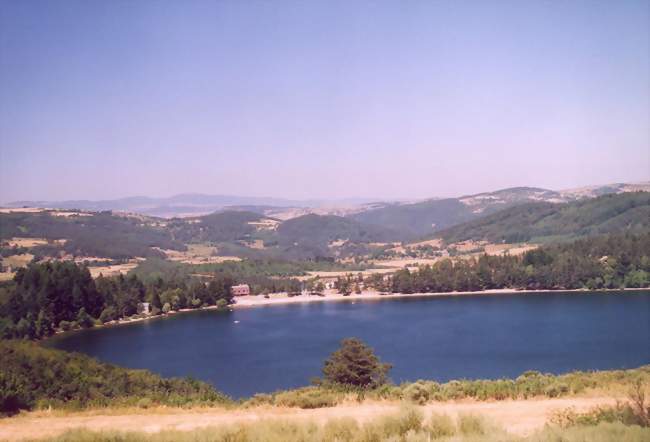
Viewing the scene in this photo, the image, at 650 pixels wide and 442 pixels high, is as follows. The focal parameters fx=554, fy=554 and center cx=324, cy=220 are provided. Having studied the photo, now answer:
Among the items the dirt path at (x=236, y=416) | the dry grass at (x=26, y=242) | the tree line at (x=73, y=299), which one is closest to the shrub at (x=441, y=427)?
the dirt path at (x=236, y=416)

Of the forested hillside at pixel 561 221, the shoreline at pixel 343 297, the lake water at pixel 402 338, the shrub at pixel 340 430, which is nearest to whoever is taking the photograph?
the shrub at pixel 340 430

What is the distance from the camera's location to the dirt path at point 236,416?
926cm

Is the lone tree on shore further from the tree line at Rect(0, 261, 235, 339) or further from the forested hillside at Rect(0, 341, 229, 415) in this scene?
the tree line at Rect(0, 261, 235, 339)

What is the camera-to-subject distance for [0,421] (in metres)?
10.2

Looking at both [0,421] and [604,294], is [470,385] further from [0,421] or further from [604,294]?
[604,294]

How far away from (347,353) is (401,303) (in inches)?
2150

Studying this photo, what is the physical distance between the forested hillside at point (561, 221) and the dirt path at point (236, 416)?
98271 millimetres

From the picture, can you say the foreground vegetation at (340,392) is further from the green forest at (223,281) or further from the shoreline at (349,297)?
the shoreline at (349,297)

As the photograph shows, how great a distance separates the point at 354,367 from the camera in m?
21.7

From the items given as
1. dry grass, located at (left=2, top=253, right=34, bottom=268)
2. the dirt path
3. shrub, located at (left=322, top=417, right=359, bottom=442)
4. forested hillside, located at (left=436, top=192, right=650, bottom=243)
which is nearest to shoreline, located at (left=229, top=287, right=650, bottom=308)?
forested hillside, located at (left=436, top=192, right=650, bottom=243)

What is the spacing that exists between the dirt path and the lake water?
72.6 ft

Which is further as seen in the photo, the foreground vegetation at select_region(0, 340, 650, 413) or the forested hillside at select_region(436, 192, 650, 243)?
the forested hillside at select_region(436, 192, 650, 243)

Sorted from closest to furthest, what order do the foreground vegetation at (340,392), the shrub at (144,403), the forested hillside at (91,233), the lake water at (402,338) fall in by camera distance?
the foreground vegetation at (340,392)
the shrub at (144,403)
the lake water at (402,338)
the forested hillside at (91,233)

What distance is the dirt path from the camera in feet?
30.4
